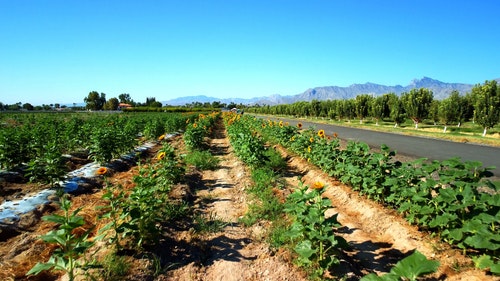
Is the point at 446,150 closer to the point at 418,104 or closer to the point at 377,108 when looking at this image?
the point at 418,104

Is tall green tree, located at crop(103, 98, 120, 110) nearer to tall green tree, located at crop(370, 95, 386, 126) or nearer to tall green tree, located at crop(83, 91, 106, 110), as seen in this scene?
tall green tree, located at crop(83, 91, 106, 110)

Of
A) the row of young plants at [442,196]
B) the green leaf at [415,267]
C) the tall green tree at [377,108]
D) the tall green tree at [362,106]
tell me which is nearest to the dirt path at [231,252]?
the green leaf at [415,267]

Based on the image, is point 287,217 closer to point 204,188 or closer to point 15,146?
point 204,188

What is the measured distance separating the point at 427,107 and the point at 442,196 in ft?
128

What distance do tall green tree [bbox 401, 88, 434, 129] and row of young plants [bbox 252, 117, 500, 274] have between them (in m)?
33.9

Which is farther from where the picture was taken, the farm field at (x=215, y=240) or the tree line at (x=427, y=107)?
the tree line at (x=427, y=107)

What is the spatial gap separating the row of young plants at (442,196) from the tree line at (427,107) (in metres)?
25.2

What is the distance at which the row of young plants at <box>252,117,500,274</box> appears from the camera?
→ 3.13 meters

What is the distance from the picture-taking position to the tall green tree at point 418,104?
35.8m

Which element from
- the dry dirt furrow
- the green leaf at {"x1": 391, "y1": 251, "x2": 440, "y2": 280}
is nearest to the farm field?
the dry dirt furrow

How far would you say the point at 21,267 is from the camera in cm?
335

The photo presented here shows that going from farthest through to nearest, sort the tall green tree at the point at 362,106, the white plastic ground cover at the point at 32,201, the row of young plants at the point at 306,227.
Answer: the tall green tree at the point at 362,106
the white plastic ground cover at the point at 32,201
the row of young plants at the point at 306,227

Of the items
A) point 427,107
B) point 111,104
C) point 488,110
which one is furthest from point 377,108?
point 111,104

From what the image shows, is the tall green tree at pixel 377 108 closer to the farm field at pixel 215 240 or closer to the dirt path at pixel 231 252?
the farm field at pixel 215 240
